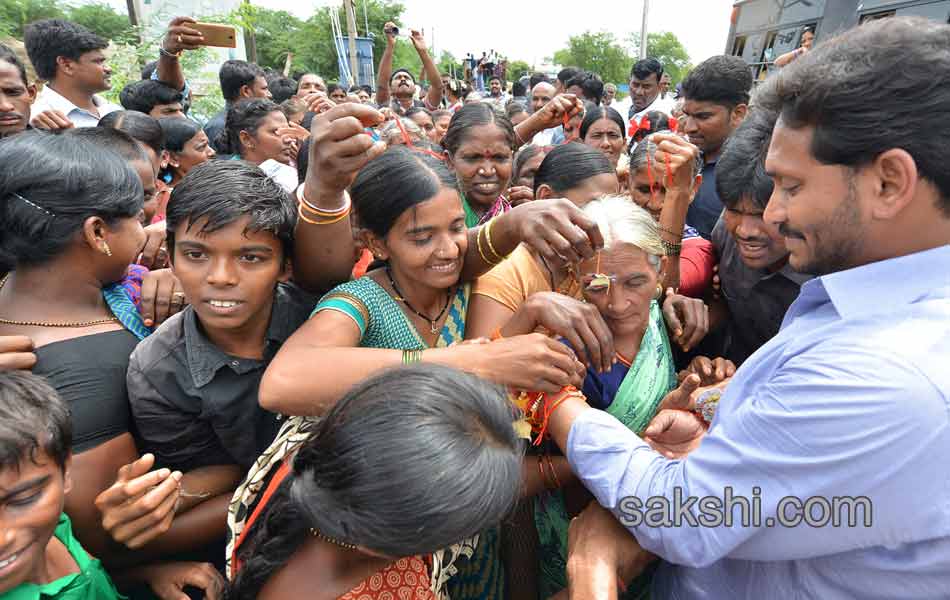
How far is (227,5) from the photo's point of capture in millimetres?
26516

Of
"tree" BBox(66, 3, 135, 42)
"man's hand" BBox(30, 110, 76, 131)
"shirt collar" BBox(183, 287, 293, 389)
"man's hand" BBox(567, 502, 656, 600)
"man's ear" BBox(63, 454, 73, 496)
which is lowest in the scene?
"man's hand" BBox(567, 502, 656, 600)

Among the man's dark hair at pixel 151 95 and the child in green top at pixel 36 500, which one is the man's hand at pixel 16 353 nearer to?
the child in green top at pixel 36 500

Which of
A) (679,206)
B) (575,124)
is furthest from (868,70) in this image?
(575,124)

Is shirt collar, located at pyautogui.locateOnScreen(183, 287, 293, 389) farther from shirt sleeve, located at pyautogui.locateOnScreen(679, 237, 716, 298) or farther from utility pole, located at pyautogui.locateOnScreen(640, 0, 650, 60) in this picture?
utility pole, located at pyautogui.locateOnScreen(640, 0, 650, 60)

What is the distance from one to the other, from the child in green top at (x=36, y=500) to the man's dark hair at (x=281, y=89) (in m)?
8.48

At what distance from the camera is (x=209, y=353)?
5.78 ft

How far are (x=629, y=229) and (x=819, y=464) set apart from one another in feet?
3.58

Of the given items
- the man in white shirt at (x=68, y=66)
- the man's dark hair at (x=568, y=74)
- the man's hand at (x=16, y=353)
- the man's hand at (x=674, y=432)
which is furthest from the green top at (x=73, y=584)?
the man's dark hair at (x=568, y=74)

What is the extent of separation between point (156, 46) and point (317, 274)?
12.4m

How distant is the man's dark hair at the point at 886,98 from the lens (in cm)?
108

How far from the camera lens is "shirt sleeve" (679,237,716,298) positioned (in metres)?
2.57

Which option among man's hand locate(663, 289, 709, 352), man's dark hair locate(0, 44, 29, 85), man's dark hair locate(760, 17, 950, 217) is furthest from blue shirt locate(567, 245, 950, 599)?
man's dark hair locate(0, 44, 29, 85)

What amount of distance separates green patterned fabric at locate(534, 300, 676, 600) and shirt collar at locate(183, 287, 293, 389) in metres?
1.12

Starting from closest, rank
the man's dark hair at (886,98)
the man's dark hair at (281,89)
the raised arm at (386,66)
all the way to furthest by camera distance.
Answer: the man's dark hair at (886,98) → the raised arm at (386,66) → the man's dark hair at (281,89)
